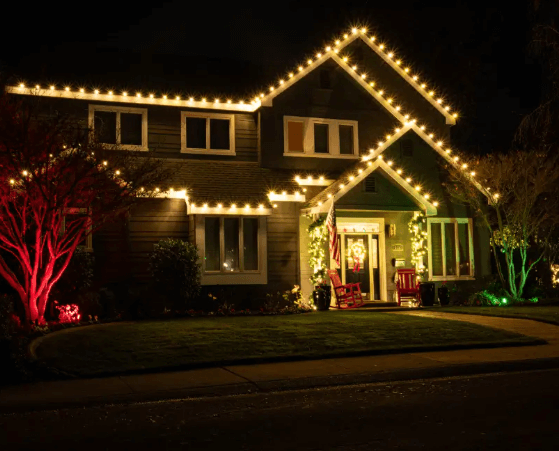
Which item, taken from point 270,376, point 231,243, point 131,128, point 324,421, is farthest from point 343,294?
point 324,421

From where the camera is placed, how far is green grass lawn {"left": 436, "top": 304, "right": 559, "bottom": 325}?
16913mm

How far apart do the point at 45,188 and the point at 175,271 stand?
4.29 m

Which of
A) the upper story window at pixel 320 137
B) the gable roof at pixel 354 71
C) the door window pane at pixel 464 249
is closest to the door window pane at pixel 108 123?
the gable roof at pixel 354 71

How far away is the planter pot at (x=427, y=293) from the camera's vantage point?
66.1 feet

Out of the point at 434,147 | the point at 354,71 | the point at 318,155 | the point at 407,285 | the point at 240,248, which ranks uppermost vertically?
the point at 354,71

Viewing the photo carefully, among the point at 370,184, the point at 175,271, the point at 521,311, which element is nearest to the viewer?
the point at 175,271

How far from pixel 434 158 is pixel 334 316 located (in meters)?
7.74

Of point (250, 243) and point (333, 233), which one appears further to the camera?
point (250, 243)

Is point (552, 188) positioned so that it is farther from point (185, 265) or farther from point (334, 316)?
point (185, 265)

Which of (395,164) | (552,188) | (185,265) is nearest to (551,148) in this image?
(552,188)

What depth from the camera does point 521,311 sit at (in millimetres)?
18297

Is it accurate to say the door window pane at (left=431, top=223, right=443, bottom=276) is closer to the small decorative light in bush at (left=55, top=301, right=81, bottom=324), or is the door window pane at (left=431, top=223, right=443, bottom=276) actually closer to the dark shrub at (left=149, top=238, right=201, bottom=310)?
the dark shrub at (left=149, top=238, right=201, bottom=310)

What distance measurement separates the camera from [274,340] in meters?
12.8

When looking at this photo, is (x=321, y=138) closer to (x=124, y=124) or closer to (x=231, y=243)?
(x=231, y=243)
